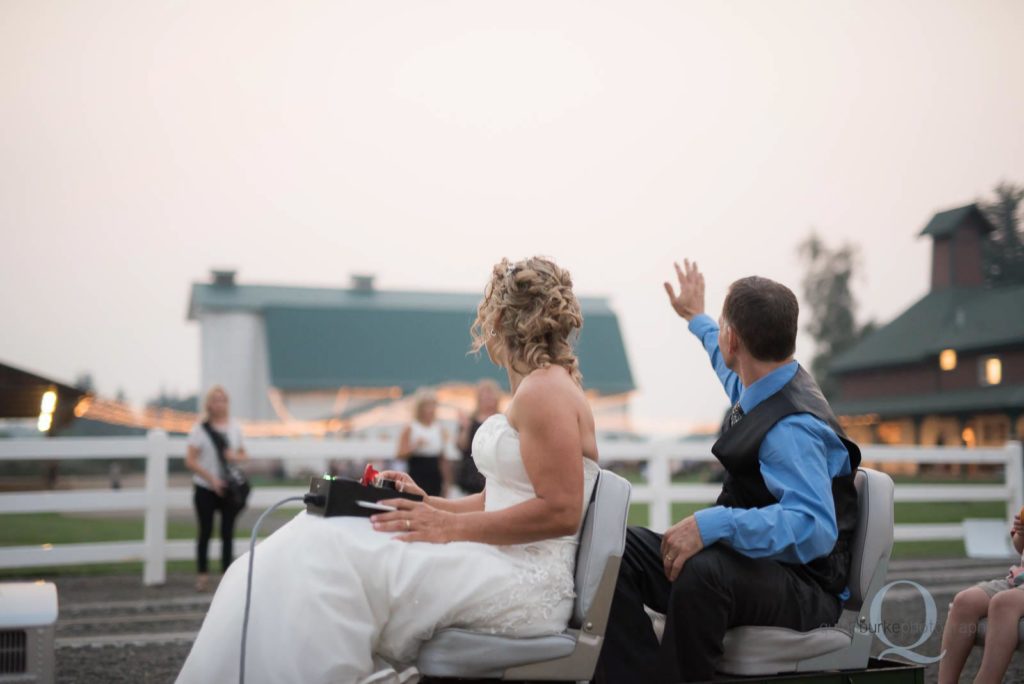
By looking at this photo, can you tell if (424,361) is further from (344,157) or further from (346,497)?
(346,497)

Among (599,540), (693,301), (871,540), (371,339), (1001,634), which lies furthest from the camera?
(371,339)

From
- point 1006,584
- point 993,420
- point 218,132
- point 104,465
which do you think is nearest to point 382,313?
point 104,465

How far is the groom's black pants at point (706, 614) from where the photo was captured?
3.09 meters

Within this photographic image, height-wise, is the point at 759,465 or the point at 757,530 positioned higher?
the point at 759,465

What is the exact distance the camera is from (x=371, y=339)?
6156cm

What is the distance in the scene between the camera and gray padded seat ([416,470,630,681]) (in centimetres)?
306

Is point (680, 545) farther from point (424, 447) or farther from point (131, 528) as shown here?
point (131, 528)

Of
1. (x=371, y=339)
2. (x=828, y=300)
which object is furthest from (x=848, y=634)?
(x=828, y=300)

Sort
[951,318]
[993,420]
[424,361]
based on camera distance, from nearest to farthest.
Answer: [993,420], [951,318], [424,361]

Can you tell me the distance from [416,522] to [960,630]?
2321 millimetres

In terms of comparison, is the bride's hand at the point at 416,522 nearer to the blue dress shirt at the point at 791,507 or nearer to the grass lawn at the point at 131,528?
the blue dress shirt at the point at 791,507

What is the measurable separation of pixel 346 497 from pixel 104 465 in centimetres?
5022

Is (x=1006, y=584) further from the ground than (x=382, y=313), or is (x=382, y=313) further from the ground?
(x=382, y=313)

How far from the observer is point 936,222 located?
50.2 metres
